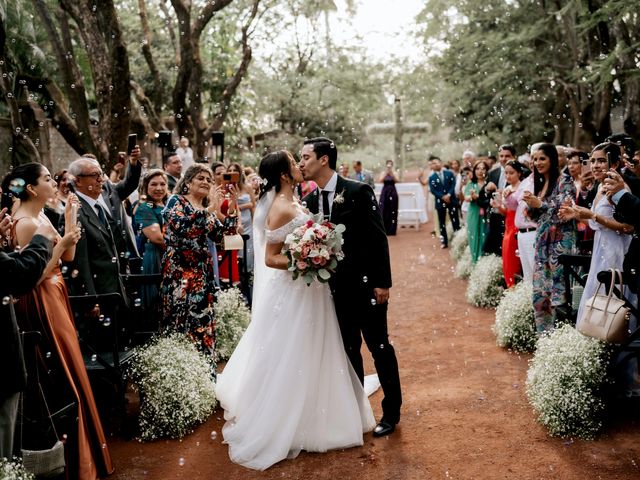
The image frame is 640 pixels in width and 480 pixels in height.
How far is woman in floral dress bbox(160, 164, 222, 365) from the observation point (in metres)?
5.60

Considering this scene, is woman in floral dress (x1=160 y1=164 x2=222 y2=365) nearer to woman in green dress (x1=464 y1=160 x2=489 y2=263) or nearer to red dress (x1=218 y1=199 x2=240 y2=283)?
red dress (x1=218 y1=199 x2=240 y2=283)

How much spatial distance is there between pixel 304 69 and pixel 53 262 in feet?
76.3

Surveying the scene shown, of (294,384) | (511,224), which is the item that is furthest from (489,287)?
(294,384)

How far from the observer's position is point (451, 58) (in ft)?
54.0

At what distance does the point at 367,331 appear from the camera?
4.95 meters

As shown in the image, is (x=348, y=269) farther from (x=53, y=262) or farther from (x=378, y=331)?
(x=53, y=262)

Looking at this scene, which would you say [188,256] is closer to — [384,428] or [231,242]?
[231,242]

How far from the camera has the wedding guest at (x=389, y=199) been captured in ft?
60.6

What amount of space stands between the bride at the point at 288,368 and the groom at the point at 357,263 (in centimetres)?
11

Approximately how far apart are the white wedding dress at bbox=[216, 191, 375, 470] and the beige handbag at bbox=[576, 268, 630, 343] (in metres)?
1.76

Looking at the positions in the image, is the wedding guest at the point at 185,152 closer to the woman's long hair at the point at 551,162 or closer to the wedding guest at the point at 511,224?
the wedding guest at the point at 511,224

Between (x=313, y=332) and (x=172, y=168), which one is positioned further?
(x=172, y=168)

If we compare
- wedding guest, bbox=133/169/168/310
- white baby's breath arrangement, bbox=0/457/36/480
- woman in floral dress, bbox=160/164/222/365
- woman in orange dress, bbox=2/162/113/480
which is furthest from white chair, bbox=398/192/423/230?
white baby's breath arrangement, bbox=0/457/36/480

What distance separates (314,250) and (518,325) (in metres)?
3.55
